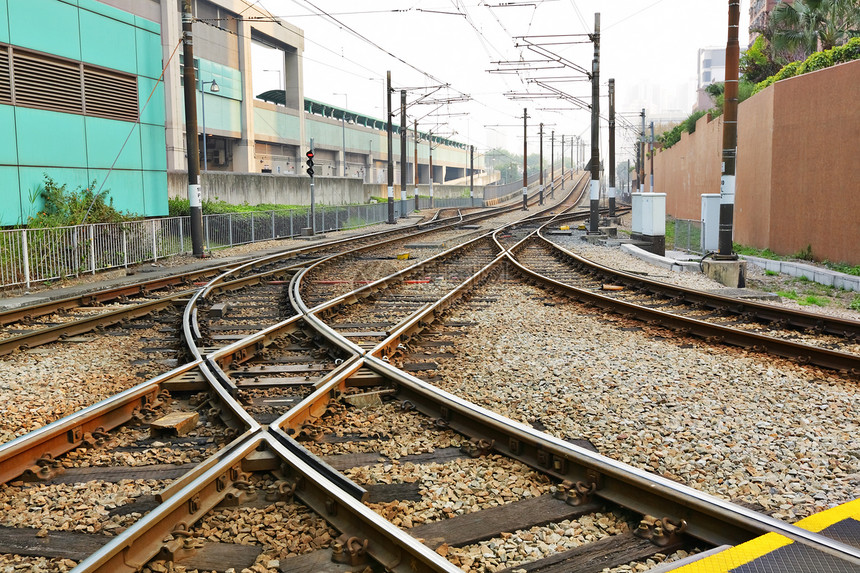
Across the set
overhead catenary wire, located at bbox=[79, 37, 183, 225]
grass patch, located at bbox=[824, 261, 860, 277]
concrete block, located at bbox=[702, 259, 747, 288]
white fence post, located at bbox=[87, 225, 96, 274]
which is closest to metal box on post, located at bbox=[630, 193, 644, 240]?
grass patch, located at bbox=[824, 261, 860, 277]

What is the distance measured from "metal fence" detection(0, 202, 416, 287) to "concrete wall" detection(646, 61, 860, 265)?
683 inches

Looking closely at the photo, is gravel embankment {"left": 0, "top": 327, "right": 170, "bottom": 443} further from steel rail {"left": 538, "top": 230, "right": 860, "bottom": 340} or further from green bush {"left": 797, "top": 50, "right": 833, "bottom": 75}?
green bush {"left": 797, "top": 50, "right": 833, "bottom": 75}

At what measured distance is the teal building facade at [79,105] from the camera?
1781 cm

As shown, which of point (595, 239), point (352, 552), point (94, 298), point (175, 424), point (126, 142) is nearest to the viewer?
point (352, 552)

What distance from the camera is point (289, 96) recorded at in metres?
62.2

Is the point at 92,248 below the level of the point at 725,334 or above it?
above

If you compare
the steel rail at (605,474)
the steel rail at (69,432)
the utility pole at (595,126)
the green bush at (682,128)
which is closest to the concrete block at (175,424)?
the steel rail at (69,432)

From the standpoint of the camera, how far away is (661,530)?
3.89 meters

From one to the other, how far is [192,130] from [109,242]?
4539mm

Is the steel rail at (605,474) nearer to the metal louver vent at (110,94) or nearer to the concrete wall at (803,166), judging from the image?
the concrete wall at (803,166)

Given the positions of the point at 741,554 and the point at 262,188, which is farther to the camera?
the point at 262,188

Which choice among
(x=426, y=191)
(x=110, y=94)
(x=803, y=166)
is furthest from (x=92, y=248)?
(x=426, y=191)

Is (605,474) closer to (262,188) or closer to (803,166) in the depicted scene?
(803,166)

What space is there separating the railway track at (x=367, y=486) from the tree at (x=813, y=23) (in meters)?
31.4
